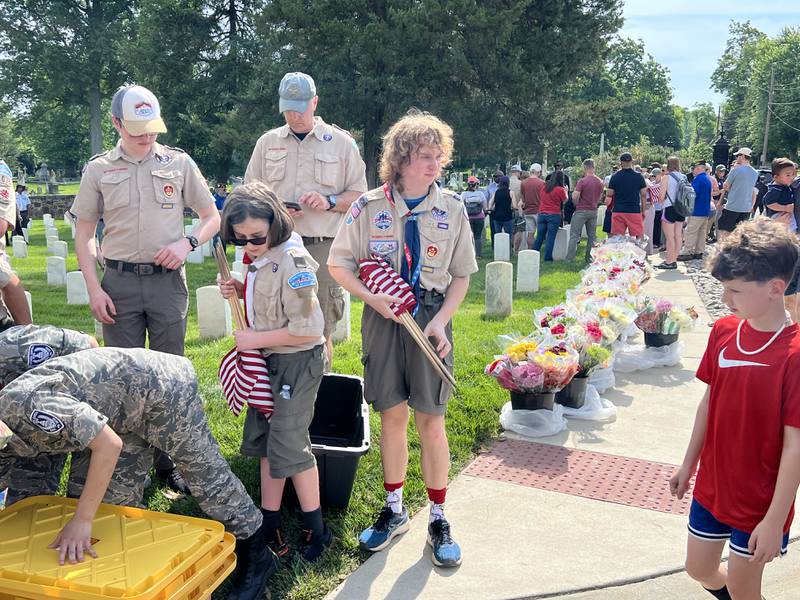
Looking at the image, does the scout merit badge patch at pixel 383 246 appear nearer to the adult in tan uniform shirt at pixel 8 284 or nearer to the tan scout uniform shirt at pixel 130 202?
the tan scout uniform shirt at pixel 130 202

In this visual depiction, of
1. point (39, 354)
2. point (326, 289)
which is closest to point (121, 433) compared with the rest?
point (39, 354)

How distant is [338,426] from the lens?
4.55m

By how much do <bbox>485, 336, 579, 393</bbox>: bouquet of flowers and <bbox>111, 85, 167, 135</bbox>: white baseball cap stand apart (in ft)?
9.24

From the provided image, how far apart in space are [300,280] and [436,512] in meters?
1.40

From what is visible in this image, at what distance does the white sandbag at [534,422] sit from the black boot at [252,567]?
7.92 feet

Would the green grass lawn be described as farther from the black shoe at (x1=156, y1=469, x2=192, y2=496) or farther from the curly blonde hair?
the curly blonde hair

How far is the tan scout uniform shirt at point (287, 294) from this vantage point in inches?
130

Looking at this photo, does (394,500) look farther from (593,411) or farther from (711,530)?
(593,411)

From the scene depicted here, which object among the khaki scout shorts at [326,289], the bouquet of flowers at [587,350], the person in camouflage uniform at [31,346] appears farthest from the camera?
the bouquet of flowers at [587,350]

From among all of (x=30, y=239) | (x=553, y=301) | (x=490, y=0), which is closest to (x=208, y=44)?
(x=30, y=239)

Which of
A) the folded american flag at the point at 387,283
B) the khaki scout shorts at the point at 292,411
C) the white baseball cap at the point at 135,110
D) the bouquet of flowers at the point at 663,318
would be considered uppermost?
the white baseball cap at the point at 135,110

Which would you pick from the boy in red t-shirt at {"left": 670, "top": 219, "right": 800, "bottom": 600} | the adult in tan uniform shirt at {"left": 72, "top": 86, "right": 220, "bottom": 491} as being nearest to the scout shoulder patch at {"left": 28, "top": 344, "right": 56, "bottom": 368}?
the adult in tan uniform shirt at {"left": 72, "top": 86, "right": 220, "bottom": 491}

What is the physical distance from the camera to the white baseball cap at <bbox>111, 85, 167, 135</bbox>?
3.84 meters

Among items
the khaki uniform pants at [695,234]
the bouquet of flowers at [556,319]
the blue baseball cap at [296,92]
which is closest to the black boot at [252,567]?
the blue baseball cap at [296,92]
